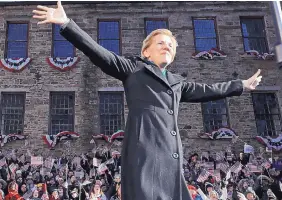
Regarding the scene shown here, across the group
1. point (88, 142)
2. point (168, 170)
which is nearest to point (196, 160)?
point (88, 142)

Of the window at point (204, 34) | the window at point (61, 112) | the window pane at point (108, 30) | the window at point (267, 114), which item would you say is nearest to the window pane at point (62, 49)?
the window pane at point (108, 30)

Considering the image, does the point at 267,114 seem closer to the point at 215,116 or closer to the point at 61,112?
the point at 215,116

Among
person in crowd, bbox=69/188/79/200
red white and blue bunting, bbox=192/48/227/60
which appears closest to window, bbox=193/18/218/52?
red white and blue bunting, bbox=192/48/227/60

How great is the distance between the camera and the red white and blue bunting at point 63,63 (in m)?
17.3

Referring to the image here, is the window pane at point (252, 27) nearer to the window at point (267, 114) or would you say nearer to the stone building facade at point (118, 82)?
the stone building facade at point (118, 82)

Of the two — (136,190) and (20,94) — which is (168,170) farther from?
(20,94)

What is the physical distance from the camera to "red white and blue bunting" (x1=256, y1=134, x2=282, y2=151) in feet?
54.1

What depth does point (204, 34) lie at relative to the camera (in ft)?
61.9

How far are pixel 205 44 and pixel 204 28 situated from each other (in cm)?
84

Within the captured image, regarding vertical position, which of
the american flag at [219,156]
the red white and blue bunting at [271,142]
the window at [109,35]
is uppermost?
the window at [109,35]

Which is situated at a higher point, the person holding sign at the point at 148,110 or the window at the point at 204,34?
the window at the point at 204,34

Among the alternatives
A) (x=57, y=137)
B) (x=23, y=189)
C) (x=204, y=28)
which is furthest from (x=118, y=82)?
(x=23, y=189)

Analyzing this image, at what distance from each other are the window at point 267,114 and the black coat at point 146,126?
15024 millimetres

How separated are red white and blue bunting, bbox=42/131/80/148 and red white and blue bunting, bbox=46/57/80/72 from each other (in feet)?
8.74
